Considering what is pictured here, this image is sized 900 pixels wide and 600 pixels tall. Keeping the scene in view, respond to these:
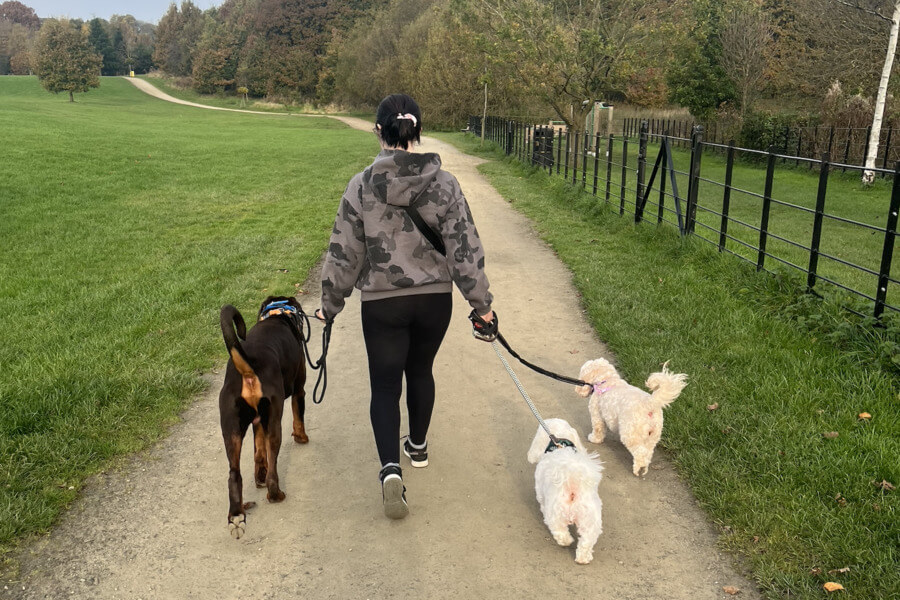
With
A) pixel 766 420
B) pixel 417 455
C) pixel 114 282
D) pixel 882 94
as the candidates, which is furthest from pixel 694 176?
pixel 882 94

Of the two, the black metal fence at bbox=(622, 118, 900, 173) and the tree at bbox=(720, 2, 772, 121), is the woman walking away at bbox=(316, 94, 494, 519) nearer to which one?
the black metal fence at bbox=(622, 118, 900, 173)

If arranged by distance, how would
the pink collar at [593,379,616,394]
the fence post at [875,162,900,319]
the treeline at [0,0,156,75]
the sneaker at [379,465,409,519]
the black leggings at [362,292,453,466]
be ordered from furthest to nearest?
1. the treeline at [0,0,156,75]
2. the fence post at [875,162,900,319]
3. the pink collar at [593,379,616,394]
4. the sneaker at [379,465,409,519]
5. the black leggings at [362,292,453,466]

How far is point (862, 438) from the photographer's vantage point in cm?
403

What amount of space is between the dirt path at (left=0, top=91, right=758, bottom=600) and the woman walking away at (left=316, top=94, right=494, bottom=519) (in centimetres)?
33

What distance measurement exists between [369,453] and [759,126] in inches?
1078

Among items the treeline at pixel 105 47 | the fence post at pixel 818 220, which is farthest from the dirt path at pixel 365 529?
the treeline at pixel 105 47

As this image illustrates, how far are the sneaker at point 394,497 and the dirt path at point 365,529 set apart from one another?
0.09m

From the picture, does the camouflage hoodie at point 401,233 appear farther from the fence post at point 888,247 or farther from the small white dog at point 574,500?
the fence post at point 888,247

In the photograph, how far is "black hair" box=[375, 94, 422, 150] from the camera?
10.4 feet

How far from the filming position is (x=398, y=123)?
10.4ft

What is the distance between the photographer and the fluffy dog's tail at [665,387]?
12.4 feet

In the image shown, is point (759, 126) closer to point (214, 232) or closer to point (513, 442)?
point (214, 232)

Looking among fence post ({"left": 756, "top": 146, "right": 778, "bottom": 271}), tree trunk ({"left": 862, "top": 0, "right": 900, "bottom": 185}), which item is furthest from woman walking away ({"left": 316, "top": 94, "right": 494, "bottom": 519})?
tree trunk ({"left": 862, "top": 0, "right": 900, "bottom": 185})

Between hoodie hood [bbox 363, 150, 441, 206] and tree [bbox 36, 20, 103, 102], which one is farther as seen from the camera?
tree [bbox 36, 20, 103, 102]
